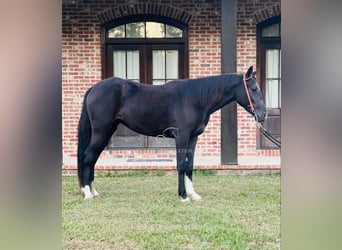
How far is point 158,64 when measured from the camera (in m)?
4.85

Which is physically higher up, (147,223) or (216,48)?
(216,48)

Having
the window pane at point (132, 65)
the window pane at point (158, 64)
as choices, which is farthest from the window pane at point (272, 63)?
the window pane at point (132, 65)

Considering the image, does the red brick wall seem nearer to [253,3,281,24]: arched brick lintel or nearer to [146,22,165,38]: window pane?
[253,3,281,24]: arched brick lintel

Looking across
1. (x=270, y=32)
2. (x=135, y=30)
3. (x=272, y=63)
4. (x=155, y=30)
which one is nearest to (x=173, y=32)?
(x=155, y=30)

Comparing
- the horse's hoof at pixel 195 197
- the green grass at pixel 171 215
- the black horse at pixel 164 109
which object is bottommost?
the horse's hoof at pixel 195 197

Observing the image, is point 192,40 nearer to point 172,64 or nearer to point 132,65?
point 172,64

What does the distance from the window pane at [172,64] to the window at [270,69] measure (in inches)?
37.1

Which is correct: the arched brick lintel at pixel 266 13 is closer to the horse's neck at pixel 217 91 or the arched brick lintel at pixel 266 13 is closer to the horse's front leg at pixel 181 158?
the horse's neck at pixel 217 91

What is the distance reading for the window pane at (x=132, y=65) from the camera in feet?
15.7
